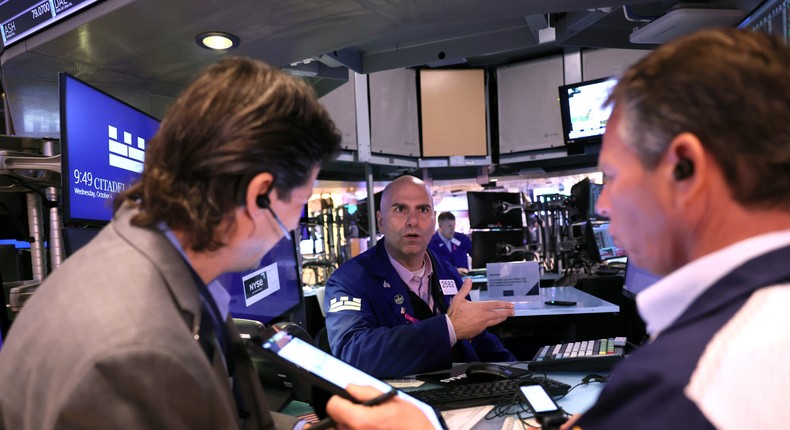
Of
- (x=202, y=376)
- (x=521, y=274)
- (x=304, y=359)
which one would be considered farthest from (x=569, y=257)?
(x=202, y=376)

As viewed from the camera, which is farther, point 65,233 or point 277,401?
point 277,401

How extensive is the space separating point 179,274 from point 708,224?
2.41ft

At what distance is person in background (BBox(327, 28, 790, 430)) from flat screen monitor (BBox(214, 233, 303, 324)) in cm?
117

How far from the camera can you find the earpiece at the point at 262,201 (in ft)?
2.78

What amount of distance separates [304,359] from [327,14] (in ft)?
A: 5.76

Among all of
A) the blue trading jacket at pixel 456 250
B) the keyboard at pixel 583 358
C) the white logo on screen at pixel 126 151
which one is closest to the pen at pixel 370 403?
the keyboard at pixel 583 358

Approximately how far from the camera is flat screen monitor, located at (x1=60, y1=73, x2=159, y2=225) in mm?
1339

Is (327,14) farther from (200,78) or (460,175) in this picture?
(460,175)

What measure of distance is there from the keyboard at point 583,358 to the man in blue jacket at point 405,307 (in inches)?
8.7

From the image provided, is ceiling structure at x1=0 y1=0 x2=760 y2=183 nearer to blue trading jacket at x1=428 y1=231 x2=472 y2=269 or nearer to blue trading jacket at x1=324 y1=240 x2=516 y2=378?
blue trading jacket at x1=324 y1=240 x2=516 y2=378

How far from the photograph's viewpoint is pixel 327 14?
2248 millimetres

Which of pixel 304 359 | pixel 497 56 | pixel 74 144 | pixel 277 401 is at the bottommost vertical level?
pixel 277 401

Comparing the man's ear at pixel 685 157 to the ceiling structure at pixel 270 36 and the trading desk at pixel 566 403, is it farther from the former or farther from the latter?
the ceiling structure at pixel 270 36

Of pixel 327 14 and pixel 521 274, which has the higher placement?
pixel 327 14
